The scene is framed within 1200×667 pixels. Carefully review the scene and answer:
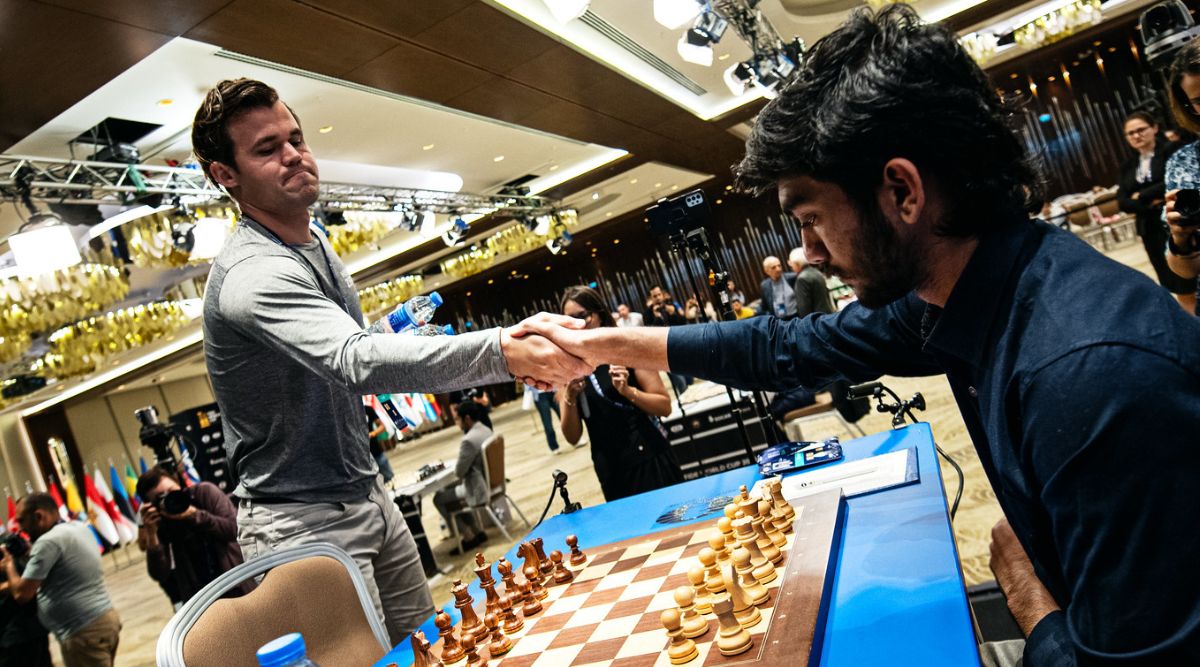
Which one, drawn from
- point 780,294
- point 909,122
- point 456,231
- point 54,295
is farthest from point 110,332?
point 909,122

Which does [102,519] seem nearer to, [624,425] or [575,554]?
[624,425]

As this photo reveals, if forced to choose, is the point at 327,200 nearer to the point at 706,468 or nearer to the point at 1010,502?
the point at 706,468

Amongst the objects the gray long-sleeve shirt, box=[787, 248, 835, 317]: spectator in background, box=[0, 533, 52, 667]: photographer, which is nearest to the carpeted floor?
box=[787, 248, 835, 317]: spectator in background

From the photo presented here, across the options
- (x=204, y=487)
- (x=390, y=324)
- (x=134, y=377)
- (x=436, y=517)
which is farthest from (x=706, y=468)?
(x=134, y=377)

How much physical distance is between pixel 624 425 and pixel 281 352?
2.19m

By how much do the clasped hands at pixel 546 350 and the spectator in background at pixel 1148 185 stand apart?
164 inches

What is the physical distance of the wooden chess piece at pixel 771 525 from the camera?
1516 mm

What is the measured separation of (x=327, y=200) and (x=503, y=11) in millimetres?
3795

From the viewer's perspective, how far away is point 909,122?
1.08 m

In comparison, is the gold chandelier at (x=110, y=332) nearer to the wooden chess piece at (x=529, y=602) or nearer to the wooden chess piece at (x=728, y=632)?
the wooden chess piece at (x=529, y=602)

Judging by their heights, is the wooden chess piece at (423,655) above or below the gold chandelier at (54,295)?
below

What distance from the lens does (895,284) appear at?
1.17 m

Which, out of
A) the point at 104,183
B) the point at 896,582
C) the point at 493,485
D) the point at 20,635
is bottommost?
the point at 493,485

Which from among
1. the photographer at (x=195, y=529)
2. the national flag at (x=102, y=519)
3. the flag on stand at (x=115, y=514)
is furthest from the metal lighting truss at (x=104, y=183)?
the flag on stand at (x=115, y=514)
